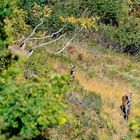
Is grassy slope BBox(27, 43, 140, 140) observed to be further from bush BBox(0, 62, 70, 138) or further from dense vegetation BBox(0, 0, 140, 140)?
bush BBox(0, 62, 70, 138)

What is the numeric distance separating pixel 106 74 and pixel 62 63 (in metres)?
3.92

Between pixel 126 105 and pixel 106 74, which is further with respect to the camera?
pixel 106 74

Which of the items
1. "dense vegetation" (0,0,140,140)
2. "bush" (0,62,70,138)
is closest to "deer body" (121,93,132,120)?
"dense vegetation" (0,0,140,140)

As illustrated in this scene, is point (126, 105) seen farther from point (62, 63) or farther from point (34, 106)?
→ point (34, 106)

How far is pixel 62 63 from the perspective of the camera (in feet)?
122

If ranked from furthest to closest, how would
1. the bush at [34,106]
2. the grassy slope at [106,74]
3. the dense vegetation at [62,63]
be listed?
the grassy slope at [106,74] → the dense vegetation at [62,63] → the bush at [34,106]

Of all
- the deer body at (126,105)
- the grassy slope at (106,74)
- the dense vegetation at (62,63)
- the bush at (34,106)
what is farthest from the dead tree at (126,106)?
the bush at (34,106)

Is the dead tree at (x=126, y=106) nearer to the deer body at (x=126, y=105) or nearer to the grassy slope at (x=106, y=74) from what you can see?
the deer body at (x=126, y=105)

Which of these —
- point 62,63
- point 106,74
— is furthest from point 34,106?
point 106,74

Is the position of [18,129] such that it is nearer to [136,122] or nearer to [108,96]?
[136,122]

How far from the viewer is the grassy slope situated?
30523 mm

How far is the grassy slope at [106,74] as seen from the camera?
3052cm

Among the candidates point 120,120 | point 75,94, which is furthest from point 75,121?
point 120,120

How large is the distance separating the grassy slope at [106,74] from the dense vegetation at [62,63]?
0.09 m
